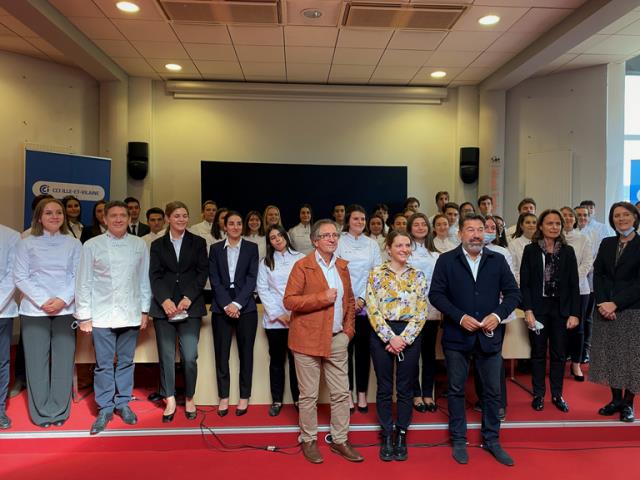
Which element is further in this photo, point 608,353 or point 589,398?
point 589,398

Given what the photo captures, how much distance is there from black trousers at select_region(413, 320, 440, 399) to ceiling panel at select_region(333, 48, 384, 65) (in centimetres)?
367

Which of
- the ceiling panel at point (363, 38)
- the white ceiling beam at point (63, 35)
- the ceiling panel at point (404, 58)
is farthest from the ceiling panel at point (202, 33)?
the ceiling panel at point (404, 58)

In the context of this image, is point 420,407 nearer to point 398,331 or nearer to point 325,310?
point 398,331

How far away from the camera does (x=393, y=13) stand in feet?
15.2

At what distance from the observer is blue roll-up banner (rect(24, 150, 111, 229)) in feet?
17.8

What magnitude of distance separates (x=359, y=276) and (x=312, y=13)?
285cm

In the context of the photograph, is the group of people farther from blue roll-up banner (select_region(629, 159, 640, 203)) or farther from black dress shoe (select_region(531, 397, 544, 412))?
blue roll-up banner (select_region(629, 159, 640, 203))

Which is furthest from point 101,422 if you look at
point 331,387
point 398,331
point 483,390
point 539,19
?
point 539,19

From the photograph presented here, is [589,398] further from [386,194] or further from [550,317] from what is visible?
[386,194]

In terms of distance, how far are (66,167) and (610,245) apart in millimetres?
6104

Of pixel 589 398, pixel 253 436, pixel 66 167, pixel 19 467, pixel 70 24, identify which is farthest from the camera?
pixel 66 167

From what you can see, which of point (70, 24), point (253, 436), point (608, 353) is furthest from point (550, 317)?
point (70, 24)

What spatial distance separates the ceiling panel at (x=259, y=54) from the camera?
5.62 meters

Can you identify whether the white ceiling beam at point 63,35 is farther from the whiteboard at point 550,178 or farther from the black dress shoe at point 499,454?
the whiteboard at point 550,178
